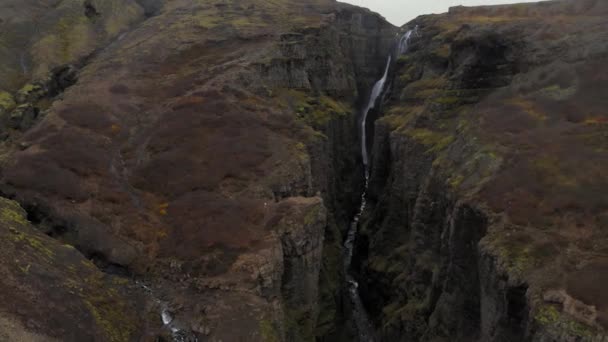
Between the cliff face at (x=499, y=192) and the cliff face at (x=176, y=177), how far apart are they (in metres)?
8.35

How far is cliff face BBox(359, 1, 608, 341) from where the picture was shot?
31312 mm

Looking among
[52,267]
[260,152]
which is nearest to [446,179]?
[260,152]

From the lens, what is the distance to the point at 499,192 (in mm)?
39594

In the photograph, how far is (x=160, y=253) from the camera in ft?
116

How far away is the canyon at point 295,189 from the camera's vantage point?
30219 mm

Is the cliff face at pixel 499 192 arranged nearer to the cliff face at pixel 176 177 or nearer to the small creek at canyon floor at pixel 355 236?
the small creek at canyon floor at pixel 355 236

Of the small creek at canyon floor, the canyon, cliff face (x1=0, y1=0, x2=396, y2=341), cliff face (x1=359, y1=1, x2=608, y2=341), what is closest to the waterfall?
the small creek at canyon floor

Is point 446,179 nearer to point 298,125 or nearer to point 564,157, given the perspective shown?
point 564,157

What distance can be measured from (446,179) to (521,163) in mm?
7970

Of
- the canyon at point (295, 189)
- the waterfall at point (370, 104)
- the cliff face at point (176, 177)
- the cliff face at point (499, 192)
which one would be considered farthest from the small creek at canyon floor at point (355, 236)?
the cliff face at point (176, 177)

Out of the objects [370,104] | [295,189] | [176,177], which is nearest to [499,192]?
[295,189]

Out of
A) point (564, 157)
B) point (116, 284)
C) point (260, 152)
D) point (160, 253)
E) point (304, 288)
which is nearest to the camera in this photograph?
point (116, 284)

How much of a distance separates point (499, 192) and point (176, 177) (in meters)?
29.6

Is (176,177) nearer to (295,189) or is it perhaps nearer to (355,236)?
(295,189)
